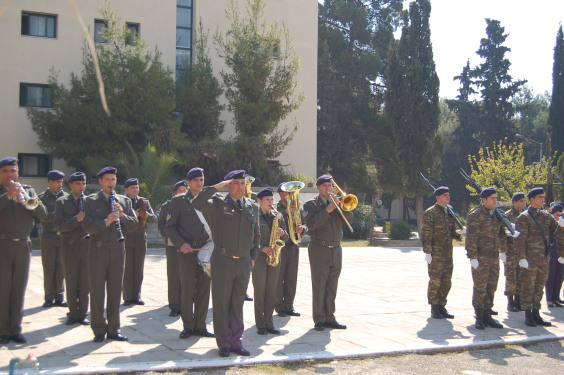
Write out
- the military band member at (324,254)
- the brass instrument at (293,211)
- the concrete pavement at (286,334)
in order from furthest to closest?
the brass instrument at (293,211) < the military band member at (324,254) < the concrete pavement at (286,334)

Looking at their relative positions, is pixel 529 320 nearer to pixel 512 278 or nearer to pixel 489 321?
pixel 489 321

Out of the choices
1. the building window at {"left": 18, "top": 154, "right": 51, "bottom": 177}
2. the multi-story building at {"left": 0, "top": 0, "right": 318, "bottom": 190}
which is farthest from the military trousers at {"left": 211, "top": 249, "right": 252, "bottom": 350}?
the building window at {"left": 18, "top": 154, "right": 51, "bottom": 177}

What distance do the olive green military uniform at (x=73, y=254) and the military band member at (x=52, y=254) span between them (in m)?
1.06

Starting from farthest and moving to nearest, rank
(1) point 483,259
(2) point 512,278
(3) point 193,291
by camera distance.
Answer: (2) point 512,278
(1) point 483,259
(3) point 193,291

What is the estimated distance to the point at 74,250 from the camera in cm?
864

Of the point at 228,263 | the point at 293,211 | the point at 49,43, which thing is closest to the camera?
the point at 228,263

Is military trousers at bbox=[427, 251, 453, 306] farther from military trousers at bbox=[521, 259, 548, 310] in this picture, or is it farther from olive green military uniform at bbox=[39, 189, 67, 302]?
olive green military uniform at bbox=[39, 189, 67, 302]

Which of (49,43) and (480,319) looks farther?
(49,43)

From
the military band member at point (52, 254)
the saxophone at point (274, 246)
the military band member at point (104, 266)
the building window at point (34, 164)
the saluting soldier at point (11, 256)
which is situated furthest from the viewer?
the building window at point (34, 164)

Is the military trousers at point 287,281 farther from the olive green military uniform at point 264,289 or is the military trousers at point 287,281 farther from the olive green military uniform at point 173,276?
the olive green military uniform at point 173,276

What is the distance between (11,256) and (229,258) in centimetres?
270

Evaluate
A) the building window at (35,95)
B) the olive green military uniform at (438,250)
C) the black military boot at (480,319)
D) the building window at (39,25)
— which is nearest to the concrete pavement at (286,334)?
the black military boot at (480,319)

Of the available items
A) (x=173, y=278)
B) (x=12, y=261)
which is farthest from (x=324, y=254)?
(x=12, y=261)

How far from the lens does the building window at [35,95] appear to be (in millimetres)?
25953
